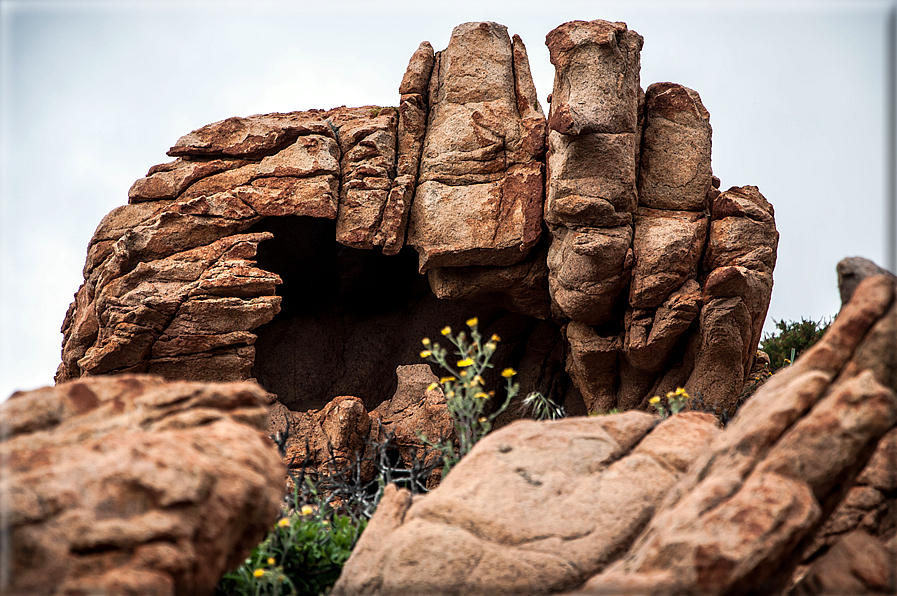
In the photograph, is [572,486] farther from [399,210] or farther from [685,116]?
[685,116]

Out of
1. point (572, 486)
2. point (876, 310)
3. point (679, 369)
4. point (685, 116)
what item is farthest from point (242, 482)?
point (685, 116)

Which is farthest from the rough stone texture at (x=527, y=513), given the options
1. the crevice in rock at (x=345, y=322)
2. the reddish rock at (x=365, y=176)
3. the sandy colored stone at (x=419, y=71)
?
the sandy colored stone at (x=419, y=71)

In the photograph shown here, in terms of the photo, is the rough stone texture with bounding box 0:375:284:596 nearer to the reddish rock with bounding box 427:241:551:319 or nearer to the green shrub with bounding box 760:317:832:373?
the reddish rock with bounding box 427:241:551:319

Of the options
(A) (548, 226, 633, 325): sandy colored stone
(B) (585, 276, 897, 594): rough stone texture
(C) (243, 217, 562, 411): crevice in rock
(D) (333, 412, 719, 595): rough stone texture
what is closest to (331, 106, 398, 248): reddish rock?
(C) (243, 217, 562, 411): crevice in rock

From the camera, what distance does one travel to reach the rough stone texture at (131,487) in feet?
9.76

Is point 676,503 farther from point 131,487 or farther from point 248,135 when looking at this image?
point 248,135

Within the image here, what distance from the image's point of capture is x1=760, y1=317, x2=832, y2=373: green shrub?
15.3m

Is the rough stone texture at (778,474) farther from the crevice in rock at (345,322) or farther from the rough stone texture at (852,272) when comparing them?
the crevice in rock at (345,322)

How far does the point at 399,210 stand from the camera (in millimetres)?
10000

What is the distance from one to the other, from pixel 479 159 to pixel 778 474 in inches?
285

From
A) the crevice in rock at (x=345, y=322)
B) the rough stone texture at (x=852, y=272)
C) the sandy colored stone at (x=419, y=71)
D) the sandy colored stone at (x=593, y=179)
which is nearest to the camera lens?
the rough stone texture at (x=852, y=272)

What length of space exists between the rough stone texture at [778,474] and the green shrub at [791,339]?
454 inches

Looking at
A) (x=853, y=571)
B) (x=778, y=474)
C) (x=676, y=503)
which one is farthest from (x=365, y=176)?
(x=853, y=571)

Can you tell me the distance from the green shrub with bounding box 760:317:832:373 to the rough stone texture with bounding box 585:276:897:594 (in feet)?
37.8
